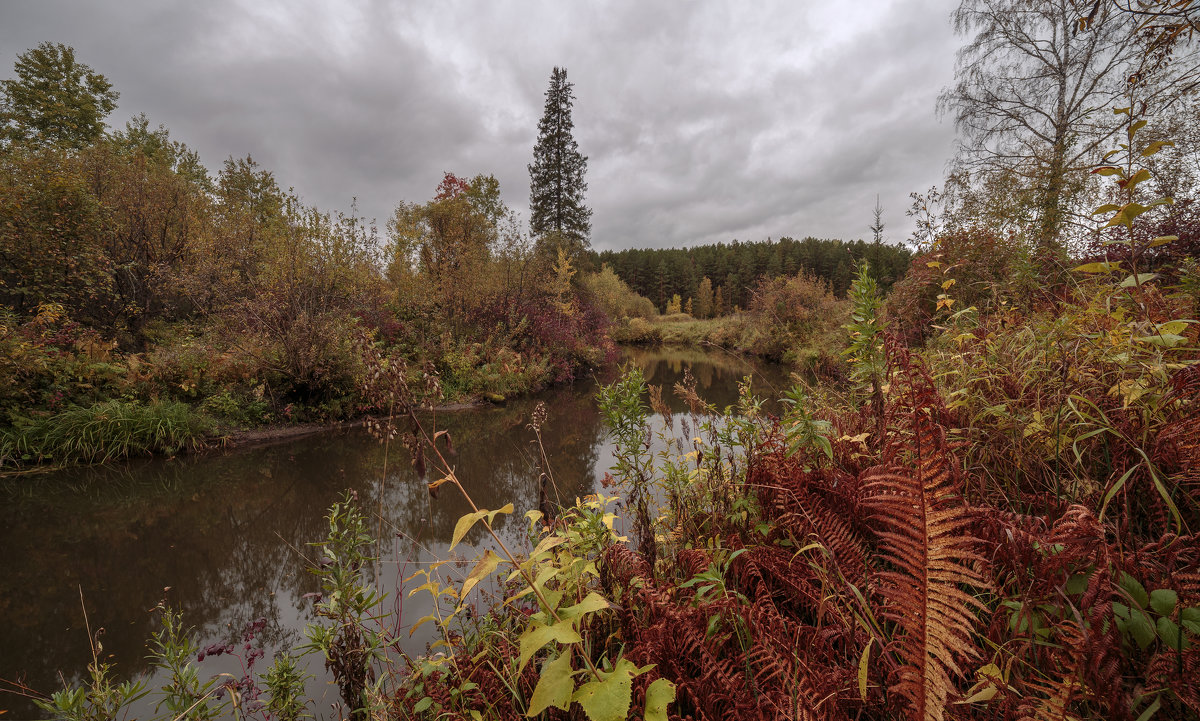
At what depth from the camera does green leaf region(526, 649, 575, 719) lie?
836mm

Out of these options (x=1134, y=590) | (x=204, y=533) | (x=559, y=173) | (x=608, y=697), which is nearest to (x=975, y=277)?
(x=1134, y=590)

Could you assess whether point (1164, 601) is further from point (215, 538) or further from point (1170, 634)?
point (215, 538)

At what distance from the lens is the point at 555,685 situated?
864 millimetres

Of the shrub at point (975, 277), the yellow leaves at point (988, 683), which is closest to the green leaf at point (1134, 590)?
the yellow leaves at point (988, 683)

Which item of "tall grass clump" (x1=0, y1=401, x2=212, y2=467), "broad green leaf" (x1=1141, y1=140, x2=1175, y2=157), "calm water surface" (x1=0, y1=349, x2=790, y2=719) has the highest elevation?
"broad green leaf" (x1=1141, y1=140, x2=1175, y2=157)

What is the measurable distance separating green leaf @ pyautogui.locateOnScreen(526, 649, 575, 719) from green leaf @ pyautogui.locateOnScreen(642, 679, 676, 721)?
0.22 meters

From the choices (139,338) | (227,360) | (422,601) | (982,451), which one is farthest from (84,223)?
(982,451)

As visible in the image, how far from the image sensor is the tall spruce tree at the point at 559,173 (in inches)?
888

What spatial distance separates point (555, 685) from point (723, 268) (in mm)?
60676

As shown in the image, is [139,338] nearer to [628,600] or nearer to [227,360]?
[227,360]

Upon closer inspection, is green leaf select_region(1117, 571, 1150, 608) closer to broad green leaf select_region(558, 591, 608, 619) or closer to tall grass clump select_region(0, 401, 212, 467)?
broad green leaf select_region(558, 591, 608, 619)

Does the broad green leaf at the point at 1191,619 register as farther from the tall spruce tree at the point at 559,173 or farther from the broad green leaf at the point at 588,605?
the tall spruce tree at the point at 559,173

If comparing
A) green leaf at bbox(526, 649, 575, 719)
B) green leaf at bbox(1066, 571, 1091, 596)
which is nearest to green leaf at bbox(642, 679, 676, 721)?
green leaf at bbox(526, 649, 575, 719)

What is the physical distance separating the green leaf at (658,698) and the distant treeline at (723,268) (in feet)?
161
